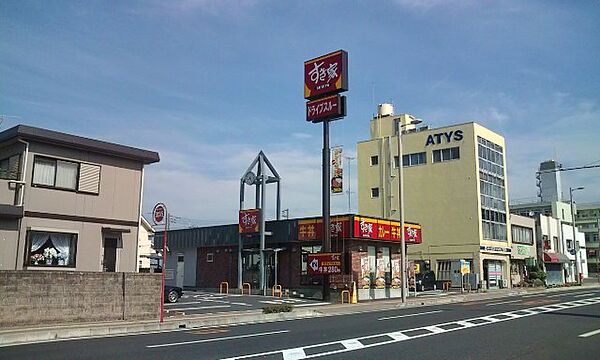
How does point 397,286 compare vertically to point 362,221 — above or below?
below

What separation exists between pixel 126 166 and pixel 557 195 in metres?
80.8

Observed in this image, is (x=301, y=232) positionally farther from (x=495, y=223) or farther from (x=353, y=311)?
(x=495, y=223)

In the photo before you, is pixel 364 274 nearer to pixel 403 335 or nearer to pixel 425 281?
pixel 425 281

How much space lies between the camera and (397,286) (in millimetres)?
36594

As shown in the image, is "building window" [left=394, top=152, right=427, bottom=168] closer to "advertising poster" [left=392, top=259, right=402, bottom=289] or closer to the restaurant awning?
"advertising poster" [left=392, top=259, right=402, bottom=289]

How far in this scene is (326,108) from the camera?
1267 inches

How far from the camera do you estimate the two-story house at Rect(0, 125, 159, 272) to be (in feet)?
62.7

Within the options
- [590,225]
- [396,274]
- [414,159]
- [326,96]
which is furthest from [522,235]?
[590,225]

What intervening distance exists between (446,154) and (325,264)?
27806 millimetres

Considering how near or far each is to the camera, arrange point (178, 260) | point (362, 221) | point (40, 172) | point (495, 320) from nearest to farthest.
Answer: point (495, 320)
point (40, 172)
point (362, 221)
point (178, 260)

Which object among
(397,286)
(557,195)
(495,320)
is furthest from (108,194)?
(557,195)

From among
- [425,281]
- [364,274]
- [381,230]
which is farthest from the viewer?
[425,281]

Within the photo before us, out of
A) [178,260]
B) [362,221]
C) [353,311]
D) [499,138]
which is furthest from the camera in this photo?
[499,138]

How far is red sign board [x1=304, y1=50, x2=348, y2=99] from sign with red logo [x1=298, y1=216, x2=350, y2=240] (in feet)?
25.4
